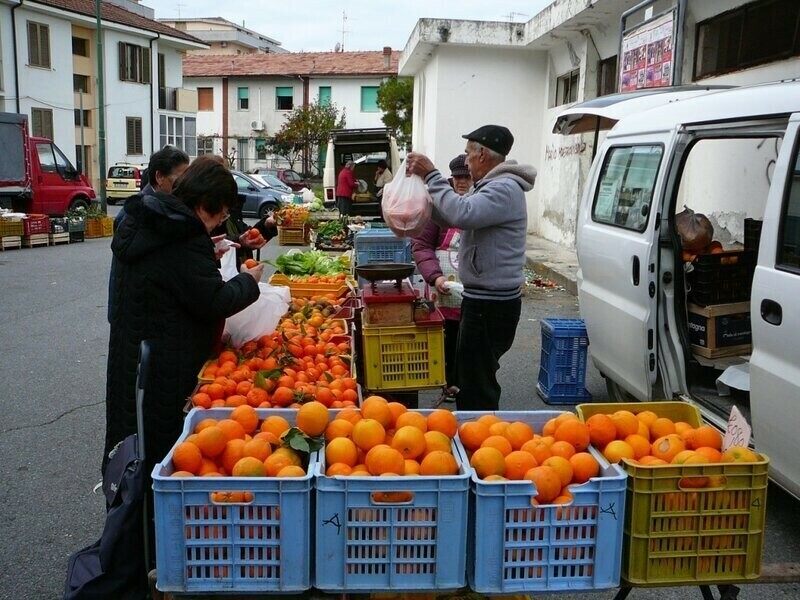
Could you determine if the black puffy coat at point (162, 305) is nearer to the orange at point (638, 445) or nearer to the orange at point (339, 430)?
the orange at point (339, 430)

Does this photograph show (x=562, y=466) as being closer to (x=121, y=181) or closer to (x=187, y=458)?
(x=187, y=458)

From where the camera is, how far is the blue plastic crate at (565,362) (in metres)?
6.56

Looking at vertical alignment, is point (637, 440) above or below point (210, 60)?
below

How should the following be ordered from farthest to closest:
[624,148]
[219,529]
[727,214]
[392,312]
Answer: [727,214], [624,148], [392,312], [219,529]

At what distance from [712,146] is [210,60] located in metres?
48.3

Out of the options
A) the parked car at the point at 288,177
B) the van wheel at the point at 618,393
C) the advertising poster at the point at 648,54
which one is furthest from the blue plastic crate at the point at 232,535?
the parked car at the point at 288,177

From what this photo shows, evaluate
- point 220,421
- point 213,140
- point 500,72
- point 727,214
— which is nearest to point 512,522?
point 220,421

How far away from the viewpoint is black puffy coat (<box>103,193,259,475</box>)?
10.4ft

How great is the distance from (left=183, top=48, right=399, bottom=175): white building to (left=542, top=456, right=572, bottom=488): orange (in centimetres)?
4774

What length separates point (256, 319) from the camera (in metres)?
4.21

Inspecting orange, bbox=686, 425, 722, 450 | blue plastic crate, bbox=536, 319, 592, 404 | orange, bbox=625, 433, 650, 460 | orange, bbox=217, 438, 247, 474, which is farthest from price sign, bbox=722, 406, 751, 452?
blue plastic crate, bbox=536, 319, 592, 404

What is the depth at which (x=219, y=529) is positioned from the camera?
226 centimetres

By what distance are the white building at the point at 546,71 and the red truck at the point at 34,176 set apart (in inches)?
381

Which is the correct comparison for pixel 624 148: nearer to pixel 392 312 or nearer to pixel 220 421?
pixel 392 312
